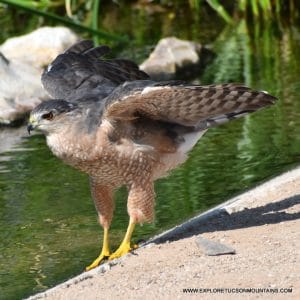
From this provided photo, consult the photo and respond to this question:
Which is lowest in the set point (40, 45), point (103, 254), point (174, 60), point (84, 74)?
point (174, 60)

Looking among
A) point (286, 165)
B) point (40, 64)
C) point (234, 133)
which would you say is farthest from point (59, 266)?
point (40, 64)

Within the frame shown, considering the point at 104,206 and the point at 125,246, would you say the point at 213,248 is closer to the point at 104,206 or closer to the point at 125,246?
the point at 125,246

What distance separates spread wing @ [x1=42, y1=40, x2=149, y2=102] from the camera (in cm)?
905

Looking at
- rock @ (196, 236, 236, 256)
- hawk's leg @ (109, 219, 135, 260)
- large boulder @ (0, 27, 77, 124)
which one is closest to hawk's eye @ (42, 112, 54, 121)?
hawk's leg @ (109, 219, 135, 260)

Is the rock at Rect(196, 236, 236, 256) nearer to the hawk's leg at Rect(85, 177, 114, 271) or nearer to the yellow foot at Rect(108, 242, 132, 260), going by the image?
the yellow foot at Rect(108, 242, 132, 260)

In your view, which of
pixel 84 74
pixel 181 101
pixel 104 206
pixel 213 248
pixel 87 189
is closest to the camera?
pixel 213 248

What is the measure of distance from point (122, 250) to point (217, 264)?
109cm

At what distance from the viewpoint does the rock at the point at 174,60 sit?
1480 centimetres

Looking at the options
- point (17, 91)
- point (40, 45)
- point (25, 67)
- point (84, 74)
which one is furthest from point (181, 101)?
point (40, 45)

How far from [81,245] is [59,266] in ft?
1.70

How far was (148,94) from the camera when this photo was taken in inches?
309

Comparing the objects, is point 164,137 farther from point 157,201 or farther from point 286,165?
point 286,165

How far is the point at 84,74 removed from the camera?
30.6 ft

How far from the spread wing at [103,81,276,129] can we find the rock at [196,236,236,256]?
949 millimetres
